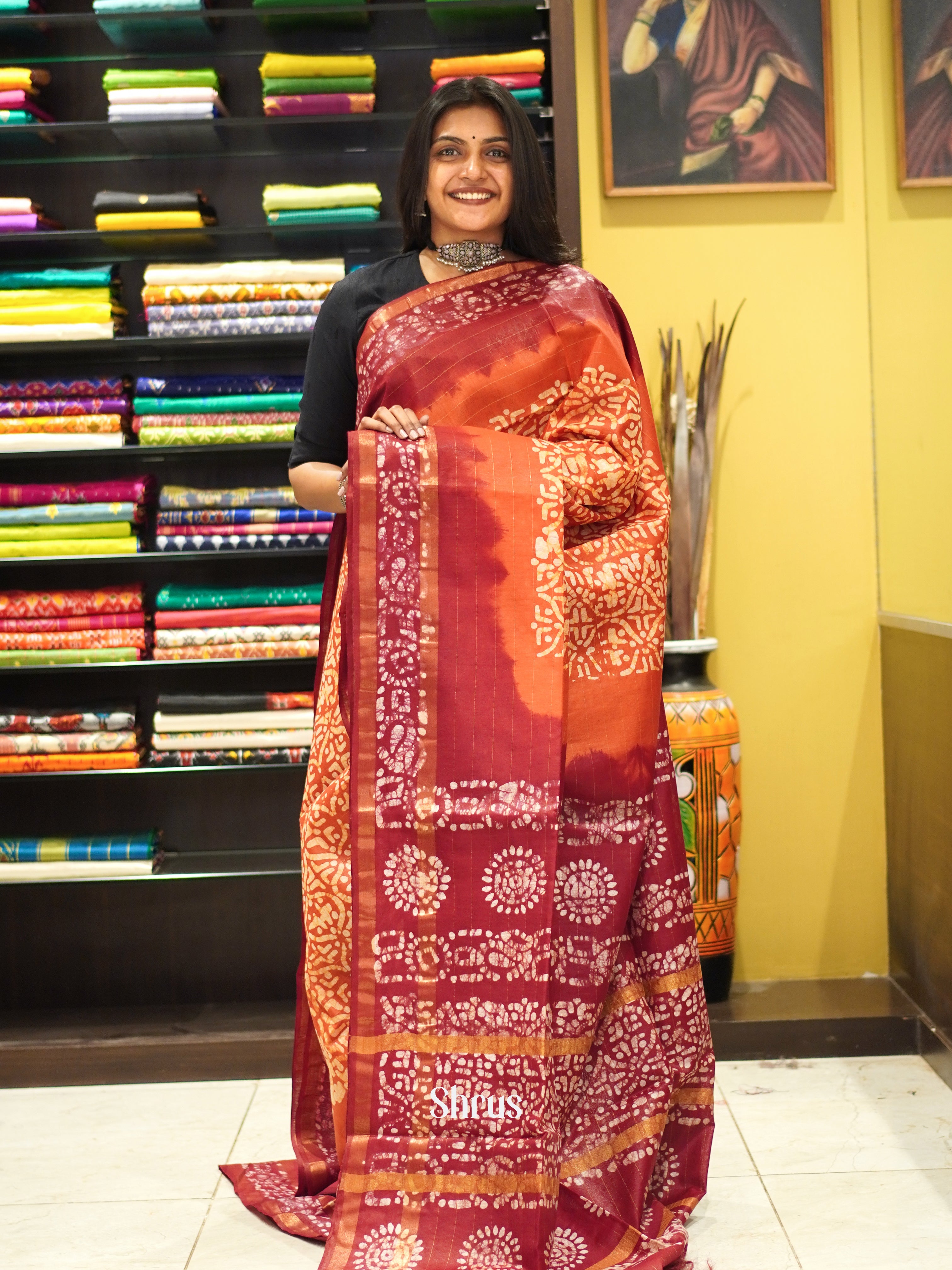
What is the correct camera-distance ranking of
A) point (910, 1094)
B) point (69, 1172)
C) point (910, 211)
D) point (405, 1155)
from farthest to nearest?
point (910, 211), point (910, 1094), point (69, 1172), point (405, 1155)

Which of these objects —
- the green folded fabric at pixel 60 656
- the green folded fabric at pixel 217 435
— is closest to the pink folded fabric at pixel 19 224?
the green folded fabric at pixel 217 435

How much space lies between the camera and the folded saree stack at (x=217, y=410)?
2.91 metres

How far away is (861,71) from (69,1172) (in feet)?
9.38

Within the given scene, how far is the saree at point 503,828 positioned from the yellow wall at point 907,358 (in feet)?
3.00

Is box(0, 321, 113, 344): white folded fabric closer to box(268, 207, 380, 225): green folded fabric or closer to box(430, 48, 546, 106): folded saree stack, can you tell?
box(268, 207, 380, 225): green folded fabric

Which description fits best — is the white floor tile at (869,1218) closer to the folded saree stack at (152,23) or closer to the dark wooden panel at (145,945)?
the dark wooden panel at (145,945)

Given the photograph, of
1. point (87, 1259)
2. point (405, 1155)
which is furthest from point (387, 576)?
point (87, 1259)

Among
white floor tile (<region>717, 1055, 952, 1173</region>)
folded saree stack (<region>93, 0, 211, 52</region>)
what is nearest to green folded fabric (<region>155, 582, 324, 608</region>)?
folded saree stack (<region>93, 0, 211, 52</region>)

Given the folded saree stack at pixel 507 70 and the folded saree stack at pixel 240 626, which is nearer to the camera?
the folded saree stack at pixel 507 70

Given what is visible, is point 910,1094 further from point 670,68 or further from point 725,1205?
point 670,68

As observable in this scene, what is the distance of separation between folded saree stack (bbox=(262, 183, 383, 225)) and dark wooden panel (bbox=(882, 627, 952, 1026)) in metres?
1.53

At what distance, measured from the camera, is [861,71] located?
2.99 m

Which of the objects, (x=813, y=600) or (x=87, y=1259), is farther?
(x=813, y=600)

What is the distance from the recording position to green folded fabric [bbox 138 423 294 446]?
2.91 meters
